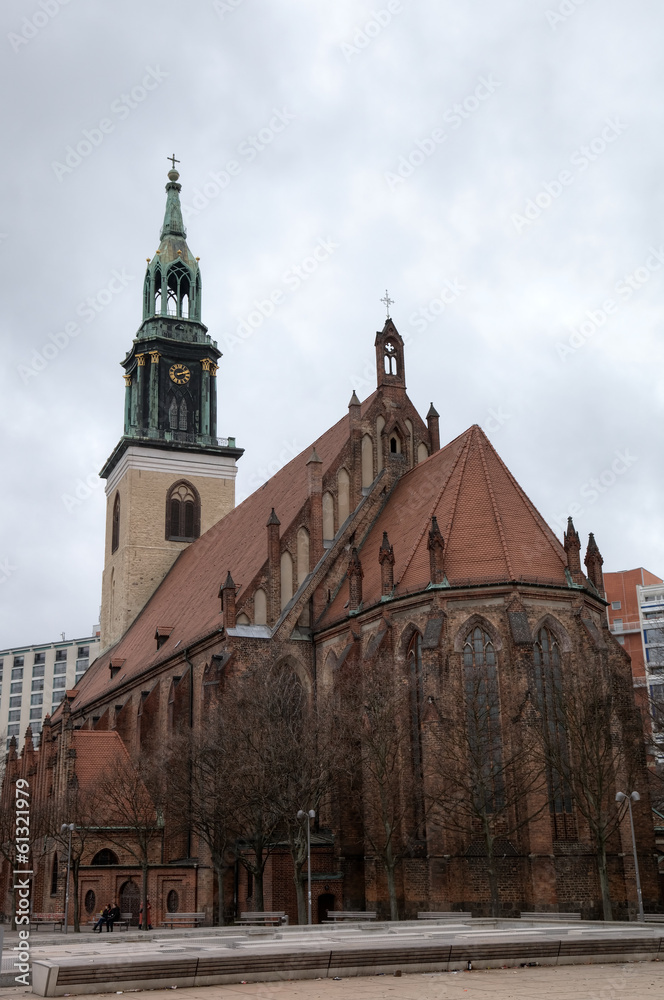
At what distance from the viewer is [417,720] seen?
36719 mm

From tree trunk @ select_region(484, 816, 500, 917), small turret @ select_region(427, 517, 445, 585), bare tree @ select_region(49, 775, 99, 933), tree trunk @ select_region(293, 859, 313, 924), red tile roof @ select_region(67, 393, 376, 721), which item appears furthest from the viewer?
red tile roof @ select_region(67, 393, 376, 721)

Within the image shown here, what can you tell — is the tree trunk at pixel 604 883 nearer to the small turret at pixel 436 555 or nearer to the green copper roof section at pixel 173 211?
the small turret at pixel 436 555

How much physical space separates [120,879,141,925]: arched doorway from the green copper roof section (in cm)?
4265

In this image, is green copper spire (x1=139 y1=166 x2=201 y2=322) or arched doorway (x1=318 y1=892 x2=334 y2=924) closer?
arched doorway (x1=318 y1=892 x2=334 y2=924)

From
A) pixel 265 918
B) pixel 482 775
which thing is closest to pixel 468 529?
pixel 482 775

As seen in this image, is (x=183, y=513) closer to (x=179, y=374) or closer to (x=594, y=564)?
(x=179, y=374)

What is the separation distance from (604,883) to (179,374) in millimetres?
44656

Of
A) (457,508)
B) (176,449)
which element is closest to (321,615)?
(457,508)

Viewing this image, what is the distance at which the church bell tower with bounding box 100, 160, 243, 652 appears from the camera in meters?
65.2

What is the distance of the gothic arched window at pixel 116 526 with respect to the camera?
68188mm

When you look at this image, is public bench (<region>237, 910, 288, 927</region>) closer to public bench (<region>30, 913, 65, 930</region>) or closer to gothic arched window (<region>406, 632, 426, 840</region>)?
gothic arched window (<region>406, 632, 426, 840</region>)

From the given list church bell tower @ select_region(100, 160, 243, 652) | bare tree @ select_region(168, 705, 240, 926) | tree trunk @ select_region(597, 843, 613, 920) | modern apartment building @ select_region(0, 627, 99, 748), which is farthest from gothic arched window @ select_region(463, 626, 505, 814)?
modern apartment building @ select_region(0, 627, 99, 748)

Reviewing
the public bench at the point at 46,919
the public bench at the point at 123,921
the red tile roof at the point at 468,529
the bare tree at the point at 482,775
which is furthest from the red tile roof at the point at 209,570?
the bare tree at the point at 482,775

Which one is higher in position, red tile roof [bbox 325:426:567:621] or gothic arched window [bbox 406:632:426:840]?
red tile roof [bbox 325:426:567:621]
